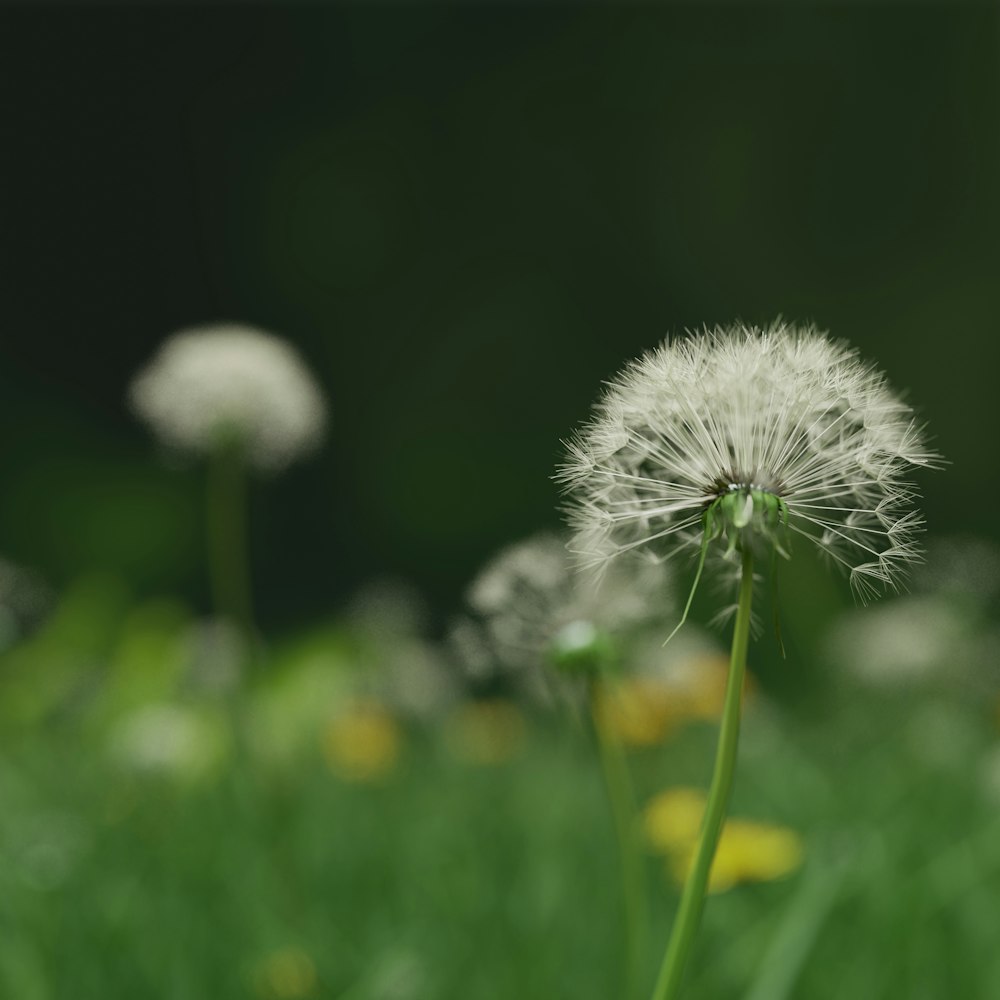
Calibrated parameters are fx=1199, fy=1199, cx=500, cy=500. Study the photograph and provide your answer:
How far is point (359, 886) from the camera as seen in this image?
146 cm

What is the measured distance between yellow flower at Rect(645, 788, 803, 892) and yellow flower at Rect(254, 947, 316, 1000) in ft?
1.11

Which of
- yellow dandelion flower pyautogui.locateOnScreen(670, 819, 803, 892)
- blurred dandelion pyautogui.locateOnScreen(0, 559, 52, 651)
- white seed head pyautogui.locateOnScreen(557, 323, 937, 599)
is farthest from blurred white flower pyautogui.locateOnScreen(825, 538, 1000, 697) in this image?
blurred dandelion pyautogui.locateOnScreen(0, 559, 52, 651)

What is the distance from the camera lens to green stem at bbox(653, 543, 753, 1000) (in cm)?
44

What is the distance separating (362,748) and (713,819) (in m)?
1.55

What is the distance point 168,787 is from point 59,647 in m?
1.10

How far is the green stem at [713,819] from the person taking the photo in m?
0.44

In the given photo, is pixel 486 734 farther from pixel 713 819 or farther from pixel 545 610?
pixel 713 819

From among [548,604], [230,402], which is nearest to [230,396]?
[230,402]

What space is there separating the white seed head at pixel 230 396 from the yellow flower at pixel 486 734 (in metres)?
1.03

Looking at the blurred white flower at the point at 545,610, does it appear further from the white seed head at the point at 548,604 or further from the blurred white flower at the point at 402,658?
the blurred white flower at the point at 402,658

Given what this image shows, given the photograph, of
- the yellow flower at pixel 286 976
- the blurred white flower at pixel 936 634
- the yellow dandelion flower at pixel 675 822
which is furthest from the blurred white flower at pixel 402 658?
A: the yellow flower at pixel 286 976

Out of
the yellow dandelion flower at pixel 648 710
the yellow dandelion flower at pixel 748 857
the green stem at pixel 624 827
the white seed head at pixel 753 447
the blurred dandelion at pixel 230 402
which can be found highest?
the blurred dandelion at pixel 230 402

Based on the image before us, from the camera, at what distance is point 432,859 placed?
4.97 feet

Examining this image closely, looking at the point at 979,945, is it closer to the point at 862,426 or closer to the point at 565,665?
the point at 565,665
